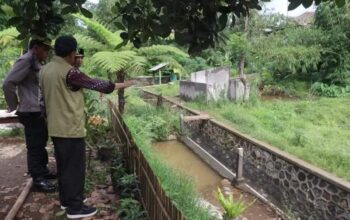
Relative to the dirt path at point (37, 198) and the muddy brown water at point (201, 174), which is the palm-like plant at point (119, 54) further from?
the muddy brown water at point (201, 174)

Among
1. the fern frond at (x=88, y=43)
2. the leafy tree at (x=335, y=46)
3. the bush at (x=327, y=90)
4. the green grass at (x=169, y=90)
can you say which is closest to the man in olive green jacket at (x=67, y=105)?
the fern frond at (x=88, y=43)

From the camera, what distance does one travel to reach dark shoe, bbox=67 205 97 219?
2.93 meters

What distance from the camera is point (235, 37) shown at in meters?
12.0

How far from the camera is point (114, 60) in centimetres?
530

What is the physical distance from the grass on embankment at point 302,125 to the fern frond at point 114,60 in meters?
2.93

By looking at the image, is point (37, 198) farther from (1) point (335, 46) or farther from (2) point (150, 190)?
(1) point (335, 46)

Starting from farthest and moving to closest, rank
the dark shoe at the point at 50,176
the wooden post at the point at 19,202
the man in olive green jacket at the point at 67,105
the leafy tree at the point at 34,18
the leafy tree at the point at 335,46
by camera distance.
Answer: the leafy tree at the point at 335,46, the dark shoe at the point at 50,176, the wooden post at the point at 19,202, the man in olive green jacket at the point at 67,105, the leafy tree at the point at 34,18

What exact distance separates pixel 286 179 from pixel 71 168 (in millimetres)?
3942

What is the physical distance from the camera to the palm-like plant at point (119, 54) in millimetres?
5352

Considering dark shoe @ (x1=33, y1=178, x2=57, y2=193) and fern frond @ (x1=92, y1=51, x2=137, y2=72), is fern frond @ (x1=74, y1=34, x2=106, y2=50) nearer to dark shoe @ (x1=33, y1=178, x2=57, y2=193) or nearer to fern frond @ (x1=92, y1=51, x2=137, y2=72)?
fern frond @ (x1=92, y1=51, x2=137, y2=72)

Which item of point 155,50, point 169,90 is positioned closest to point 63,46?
point 155,50

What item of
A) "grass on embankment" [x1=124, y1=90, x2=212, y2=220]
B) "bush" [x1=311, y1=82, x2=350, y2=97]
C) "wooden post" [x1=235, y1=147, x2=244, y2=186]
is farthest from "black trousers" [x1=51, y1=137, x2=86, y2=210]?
"bush" [x1=311, y1=82, x2=350, y2=97]

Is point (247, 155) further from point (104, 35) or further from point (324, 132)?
point (104, 35)

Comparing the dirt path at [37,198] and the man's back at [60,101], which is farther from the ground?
the man's back at [60,101]
